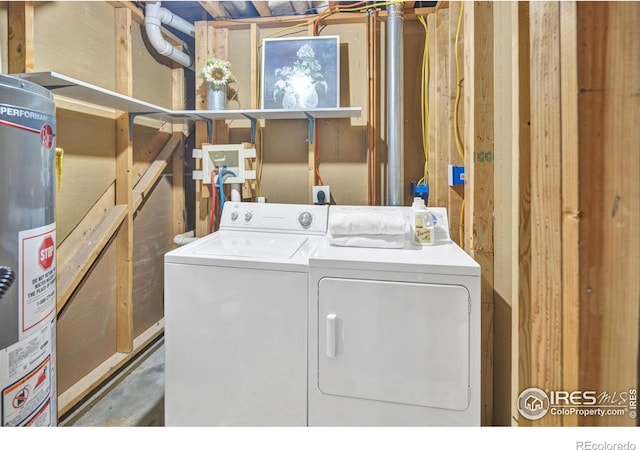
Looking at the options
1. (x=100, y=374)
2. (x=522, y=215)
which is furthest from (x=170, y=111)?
(x=522, y=215)

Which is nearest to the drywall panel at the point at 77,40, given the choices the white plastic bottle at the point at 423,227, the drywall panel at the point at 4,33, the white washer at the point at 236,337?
the drywall panel at the point at 4,33

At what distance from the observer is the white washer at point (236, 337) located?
4.29 feet

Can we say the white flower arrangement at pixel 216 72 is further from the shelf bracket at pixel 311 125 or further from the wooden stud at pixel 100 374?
the wooden stud at pixel 100 374

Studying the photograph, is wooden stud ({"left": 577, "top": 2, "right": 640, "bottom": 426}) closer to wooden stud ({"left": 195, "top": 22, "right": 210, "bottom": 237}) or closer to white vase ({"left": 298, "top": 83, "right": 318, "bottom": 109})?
white vase ({"left": 298, "top": 83, "right": 318, "bottom": 109})

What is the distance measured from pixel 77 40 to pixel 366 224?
190 cm

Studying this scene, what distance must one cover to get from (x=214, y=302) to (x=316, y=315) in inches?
17.3

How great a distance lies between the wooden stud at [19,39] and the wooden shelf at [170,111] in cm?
12

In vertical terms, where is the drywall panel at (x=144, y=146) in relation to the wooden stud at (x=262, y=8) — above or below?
below

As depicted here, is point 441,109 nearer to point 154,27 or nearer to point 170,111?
point 170,111

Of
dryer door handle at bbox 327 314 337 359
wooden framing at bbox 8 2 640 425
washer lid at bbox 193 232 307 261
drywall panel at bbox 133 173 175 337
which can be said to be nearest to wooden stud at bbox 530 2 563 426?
wooden framing at bbox 8 2 640 425

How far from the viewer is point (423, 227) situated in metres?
1.54

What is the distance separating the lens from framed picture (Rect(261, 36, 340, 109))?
2.12 m

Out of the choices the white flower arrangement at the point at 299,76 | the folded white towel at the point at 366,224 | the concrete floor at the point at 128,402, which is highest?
the white flower arrangement at the point at 299,76
